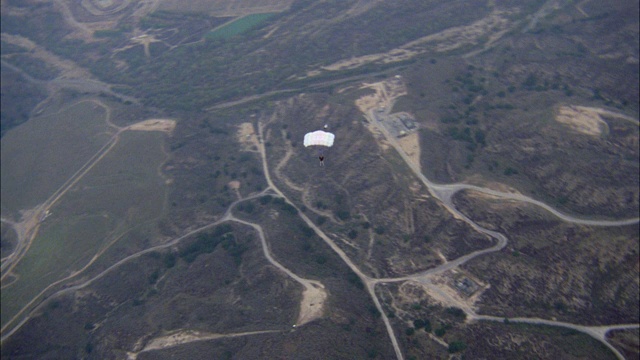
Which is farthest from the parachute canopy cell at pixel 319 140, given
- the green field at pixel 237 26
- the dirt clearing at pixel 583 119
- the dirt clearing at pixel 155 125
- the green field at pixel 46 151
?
the green field at pixel 237 26

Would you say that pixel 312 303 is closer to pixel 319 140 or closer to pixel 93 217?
pixel 319 140

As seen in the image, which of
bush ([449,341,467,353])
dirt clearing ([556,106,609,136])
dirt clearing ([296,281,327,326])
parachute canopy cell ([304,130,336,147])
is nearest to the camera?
bush ([449,341,467,353])

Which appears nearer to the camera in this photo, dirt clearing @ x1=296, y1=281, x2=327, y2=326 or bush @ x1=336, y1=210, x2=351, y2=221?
dirt clearing @ x1=296, y1=281, x2=327, y2=326

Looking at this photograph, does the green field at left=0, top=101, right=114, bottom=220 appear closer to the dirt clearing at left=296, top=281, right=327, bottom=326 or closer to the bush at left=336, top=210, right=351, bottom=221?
the bush at left=336, top=210, right=351, bottom=221

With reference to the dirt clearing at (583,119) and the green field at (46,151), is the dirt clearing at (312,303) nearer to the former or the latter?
the dirt clearing at (583,119)

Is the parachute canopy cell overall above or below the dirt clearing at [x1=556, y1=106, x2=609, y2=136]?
above

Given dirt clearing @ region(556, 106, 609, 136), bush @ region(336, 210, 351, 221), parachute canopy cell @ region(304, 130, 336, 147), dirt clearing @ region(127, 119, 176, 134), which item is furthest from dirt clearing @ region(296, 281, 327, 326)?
dirt clearing @ region(127, 119, 176, 134)

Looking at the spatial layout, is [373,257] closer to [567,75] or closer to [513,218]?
[513,218]
